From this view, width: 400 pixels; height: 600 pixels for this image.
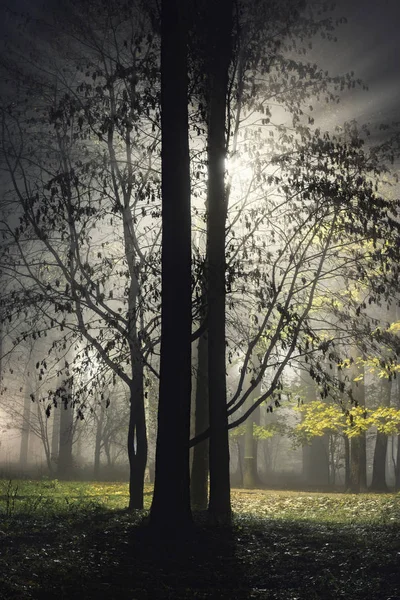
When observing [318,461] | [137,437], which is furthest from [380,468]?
[318,461]

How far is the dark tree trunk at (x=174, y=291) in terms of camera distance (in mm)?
7770

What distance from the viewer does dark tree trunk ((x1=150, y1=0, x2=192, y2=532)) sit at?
7.77m

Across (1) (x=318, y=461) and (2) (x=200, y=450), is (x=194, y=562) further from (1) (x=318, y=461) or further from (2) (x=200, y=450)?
(1) (x=318, y=461)

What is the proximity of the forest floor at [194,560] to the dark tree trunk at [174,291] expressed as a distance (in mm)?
649

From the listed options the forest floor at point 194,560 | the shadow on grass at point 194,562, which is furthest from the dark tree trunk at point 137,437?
the shadow on grass at point 194,562

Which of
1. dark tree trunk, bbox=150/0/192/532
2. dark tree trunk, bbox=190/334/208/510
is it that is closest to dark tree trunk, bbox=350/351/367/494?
dark tree trunk, bbox=190/334/208/510

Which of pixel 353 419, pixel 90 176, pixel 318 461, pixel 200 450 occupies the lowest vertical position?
pixel 318 461

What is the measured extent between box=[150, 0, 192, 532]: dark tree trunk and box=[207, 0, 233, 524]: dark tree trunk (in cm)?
129

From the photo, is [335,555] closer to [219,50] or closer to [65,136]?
[219,50]

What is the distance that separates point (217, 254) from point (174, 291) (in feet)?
6.64

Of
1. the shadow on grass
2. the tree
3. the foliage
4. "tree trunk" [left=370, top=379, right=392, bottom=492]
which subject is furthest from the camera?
"tree trunk" [left=370, top=379, right=392, bottom=492]

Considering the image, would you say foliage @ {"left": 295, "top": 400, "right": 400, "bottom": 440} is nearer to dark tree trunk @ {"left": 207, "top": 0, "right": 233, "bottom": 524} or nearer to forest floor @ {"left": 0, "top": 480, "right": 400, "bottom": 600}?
forest floor @ {"left": 0, "top": 480, "right": 400, "bottom": 600}

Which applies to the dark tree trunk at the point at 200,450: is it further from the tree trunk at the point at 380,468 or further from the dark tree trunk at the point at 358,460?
the tree trunk at the point at 380,468

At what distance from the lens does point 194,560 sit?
6859 mm
